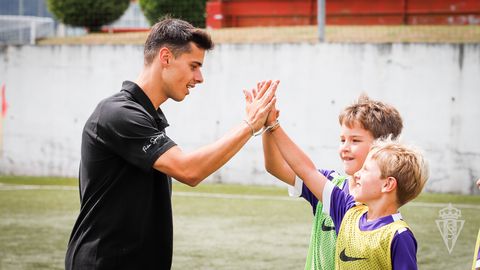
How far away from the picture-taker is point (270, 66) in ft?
47.6

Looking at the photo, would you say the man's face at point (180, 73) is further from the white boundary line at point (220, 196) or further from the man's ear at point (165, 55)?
the white boundary line at point (220, 196)

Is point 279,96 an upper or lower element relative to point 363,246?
lower

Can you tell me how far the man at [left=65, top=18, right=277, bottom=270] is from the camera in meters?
3.95

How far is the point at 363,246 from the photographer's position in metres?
3.81

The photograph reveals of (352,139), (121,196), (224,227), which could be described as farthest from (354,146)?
(224,227)

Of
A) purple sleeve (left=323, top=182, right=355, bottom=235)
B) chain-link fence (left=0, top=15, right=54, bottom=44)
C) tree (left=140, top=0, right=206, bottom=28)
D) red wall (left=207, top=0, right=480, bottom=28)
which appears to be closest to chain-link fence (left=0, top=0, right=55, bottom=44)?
chain-link fence (left=0, top=15, right=54, bottom=44)

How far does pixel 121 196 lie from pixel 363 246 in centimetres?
107

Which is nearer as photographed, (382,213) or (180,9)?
(382,213)

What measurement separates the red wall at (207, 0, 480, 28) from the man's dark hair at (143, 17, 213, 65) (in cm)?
1296

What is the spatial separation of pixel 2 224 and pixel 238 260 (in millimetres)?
3280

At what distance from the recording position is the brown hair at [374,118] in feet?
13.8

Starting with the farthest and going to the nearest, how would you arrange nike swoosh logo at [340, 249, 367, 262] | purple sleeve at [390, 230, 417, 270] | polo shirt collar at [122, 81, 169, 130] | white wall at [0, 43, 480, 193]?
white wall at [0, 43, 480, 193] → polo shirt collar at [122, 81, 169, 130] → nike swoosh logo at [340, 249, 367, 262] → purple sleeve at [390, 230, 417, 270]

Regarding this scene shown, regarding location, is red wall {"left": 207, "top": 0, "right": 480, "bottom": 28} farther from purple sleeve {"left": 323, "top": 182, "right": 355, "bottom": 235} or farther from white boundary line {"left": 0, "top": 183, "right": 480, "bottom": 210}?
purple sleeve {"left": 323, "top": 182, "right": 355, "bottom": 235}

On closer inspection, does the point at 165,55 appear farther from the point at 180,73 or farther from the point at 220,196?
the point at 220,196
